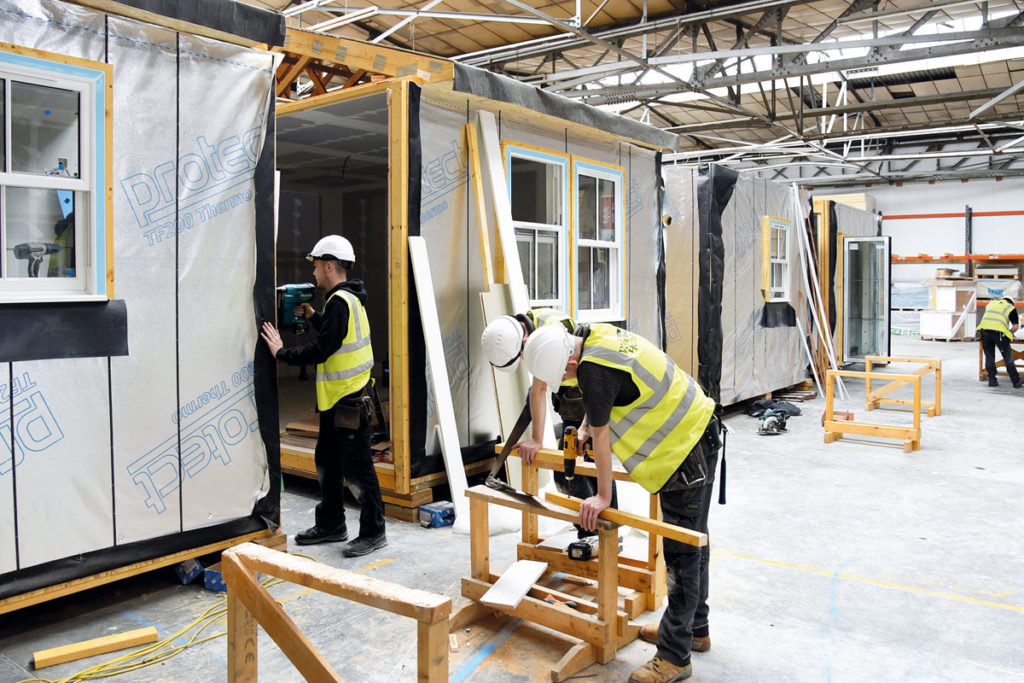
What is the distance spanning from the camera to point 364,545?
17.1ft

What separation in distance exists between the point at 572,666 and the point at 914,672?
161 cm

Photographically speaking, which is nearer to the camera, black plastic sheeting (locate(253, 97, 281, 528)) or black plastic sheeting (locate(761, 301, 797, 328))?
black plastic sheeting (locate(253, 97, 281, 528))

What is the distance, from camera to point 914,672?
366 centimetres

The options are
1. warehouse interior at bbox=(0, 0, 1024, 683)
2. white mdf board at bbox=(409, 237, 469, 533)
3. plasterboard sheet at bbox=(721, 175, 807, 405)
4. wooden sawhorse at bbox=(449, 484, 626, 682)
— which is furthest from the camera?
plasterboard sheet at bbox=(721, 175, 807, 405)

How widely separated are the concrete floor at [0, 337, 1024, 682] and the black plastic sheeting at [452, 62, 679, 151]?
340 cm

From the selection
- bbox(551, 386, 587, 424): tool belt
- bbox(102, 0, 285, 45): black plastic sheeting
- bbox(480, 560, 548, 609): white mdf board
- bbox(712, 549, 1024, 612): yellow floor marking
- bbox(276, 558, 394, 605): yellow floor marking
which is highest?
bbox(102, 0, 285, 45): black plastic sheeting

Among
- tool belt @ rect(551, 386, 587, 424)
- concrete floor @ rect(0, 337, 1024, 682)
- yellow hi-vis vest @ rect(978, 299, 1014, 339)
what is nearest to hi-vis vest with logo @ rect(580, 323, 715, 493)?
concrete floor @ rect(0, 337, 1024, 682)

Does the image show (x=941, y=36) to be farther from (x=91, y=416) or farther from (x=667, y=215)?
(x=91, y=416)

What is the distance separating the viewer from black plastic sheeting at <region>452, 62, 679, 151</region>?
6020mm

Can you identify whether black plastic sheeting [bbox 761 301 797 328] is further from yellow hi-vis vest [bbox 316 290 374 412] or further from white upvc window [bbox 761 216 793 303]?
yellow hi-vis vest [bbox 316 290 374 412]

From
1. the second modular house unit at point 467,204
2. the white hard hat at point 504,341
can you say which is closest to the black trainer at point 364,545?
the second modular house unit at point 467,204

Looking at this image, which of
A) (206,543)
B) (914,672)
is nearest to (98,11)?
(206,543)

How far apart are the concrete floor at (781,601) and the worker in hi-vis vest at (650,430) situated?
339mm

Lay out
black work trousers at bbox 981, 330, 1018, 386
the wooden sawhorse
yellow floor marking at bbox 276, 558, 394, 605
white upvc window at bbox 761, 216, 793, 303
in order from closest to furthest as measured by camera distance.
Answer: the wooden sawhorse, yellow floor marking at bbox 276, 558, 394, 605, white upvc window at bbox 761, 216, 793, 303, black work trousers at bbox 981, 330, 1018, 386
